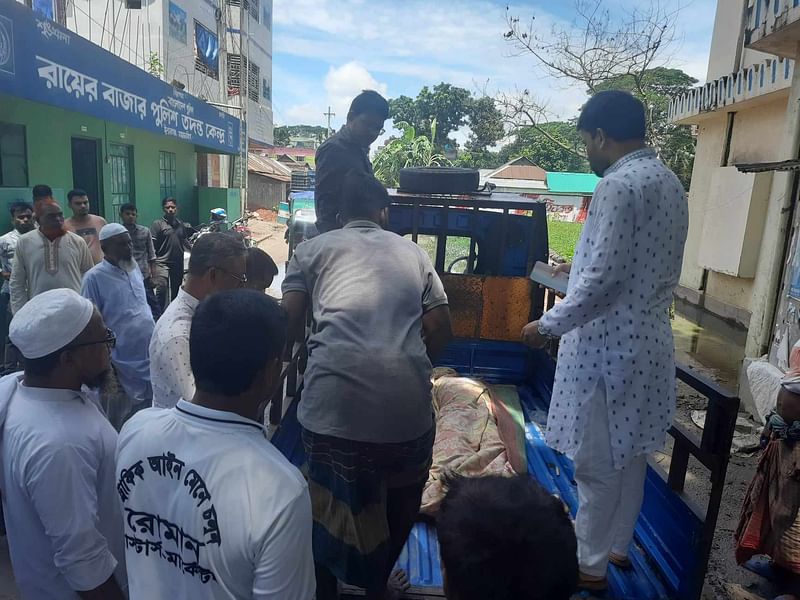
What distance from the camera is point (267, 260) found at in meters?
2.86

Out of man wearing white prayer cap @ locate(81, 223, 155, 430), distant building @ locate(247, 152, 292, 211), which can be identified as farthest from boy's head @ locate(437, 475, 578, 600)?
distant building @ locate(247, 152, 292, 211)

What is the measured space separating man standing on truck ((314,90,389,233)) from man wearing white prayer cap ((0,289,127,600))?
5.98 ft

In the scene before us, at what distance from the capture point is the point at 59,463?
138 cm

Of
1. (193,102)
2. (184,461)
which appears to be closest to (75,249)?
(184,461)

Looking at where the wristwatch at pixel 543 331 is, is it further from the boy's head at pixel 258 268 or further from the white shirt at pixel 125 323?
the white shirt at pixel 125 323

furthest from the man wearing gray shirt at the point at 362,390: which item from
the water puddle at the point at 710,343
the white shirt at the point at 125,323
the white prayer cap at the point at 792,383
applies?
the water puddle at the point at 710,343

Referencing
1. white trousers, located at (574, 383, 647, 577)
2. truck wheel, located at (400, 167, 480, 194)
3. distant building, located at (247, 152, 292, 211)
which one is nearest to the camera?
white trousers, located at (574, 383, 647, 577)

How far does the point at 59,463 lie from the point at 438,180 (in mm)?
3651

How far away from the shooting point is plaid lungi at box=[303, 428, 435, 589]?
177 cm

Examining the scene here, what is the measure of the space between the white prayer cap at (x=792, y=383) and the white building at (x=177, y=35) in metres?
10.9

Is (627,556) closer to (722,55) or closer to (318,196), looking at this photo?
(318,196)

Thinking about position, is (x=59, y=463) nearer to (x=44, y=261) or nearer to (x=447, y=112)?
(x=44, y=261)

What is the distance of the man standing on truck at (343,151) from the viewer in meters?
3.23

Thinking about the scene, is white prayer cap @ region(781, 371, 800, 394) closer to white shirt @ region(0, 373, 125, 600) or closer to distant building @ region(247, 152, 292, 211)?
white shirt @ region(0, 373, 125, 600)
